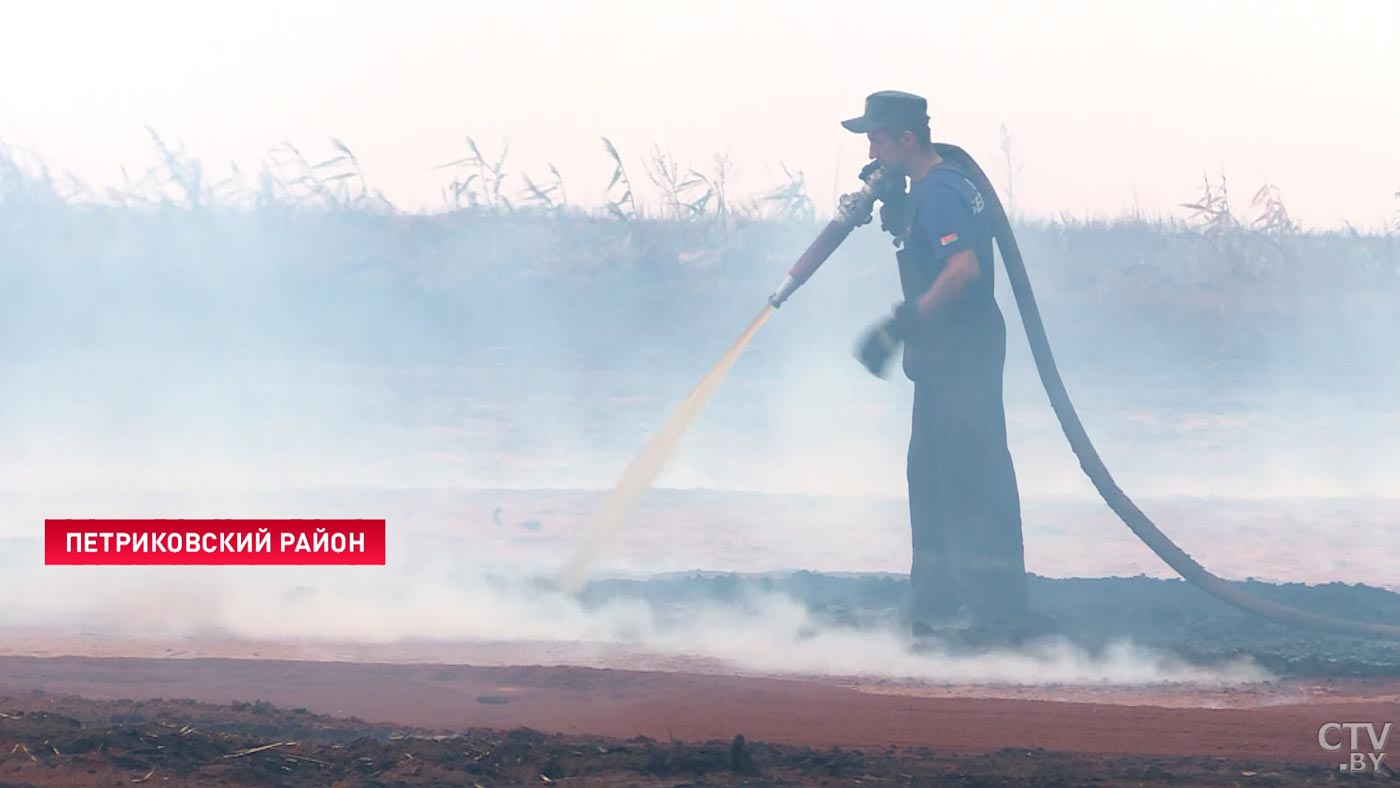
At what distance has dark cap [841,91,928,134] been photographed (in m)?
9.63

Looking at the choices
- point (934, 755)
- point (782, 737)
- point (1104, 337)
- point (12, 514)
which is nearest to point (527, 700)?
point (782, 737)

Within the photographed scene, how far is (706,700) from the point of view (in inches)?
326

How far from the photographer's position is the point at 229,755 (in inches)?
276

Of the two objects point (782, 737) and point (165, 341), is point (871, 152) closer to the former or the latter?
point (782, 737)

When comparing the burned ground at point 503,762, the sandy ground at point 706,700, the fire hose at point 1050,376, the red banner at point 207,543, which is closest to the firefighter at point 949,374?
the fire hose at point 1050,376

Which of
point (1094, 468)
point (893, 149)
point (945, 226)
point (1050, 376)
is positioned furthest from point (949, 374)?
point (893, 149)

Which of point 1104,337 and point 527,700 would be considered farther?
point 1104,337

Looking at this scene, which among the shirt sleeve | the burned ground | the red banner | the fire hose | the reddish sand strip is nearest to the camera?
the burned ground

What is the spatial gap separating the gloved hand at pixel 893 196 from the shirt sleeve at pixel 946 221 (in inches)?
9.9

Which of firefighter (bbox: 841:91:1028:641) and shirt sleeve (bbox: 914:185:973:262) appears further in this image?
firefighter (bbox: 841:91:1028:641)

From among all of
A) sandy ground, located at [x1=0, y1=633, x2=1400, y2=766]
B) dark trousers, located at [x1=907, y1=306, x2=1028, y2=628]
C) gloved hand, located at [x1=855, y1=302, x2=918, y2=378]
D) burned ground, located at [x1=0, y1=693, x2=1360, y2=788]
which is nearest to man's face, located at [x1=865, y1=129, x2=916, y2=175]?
gloved hand, located at [x1=855, y1=302, x2=918, y2=378]

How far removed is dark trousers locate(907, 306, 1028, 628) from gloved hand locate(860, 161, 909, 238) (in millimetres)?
693

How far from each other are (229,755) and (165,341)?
1557 cm

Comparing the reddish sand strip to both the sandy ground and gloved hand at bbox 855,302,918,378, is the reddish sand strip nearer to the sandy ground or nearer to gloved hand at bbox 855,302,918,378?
the sandy ground
